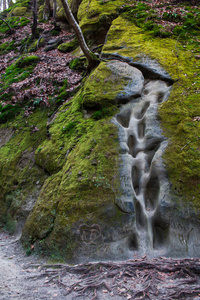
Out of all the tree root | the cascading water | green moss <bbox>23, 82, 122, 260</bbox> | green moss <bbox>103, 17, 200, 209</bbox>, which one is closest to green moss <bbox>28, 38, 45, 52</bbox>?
green moss <bbox>103, 17, 200, 209</bbox>

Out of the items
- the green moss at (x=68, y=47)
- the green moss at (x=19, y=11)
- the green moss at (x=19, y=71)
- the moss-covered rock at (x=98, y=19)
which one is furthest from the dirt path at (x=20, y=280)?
the green moss at (x=19, y=11)

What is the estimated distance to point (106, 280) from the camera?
12.9 ft

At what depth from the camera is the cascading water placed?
4895mm

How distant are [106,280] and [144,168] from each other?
113 inches

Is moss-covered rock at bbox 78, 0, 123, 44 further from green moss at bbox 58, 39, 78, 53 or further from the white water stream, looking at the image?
the white water stream

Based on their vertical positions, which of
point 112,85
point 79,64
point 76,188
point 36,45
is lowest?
point 76,188

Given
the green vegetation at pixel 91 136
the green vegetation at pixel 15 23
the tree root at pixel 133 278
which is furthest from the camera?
the green vegetation at pixel 15 23

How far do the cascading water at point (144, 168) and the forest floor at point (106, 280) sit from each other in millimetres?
635

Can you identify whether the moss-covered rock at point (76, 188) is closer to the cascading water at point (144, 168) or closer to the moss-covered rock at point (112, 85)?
the cascading water at point (144, 168)

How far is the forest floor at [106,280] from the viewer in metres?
3.50

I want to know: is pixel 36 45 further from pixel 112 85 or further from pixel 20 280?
pixel 20 280

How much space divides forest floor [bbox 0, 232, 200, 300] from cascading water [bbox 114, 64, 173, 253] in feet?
2.08

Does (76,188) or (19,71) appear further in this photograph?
(19,71)

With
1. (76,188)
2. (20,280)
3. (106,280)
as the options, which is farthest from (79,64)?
(106,280)
